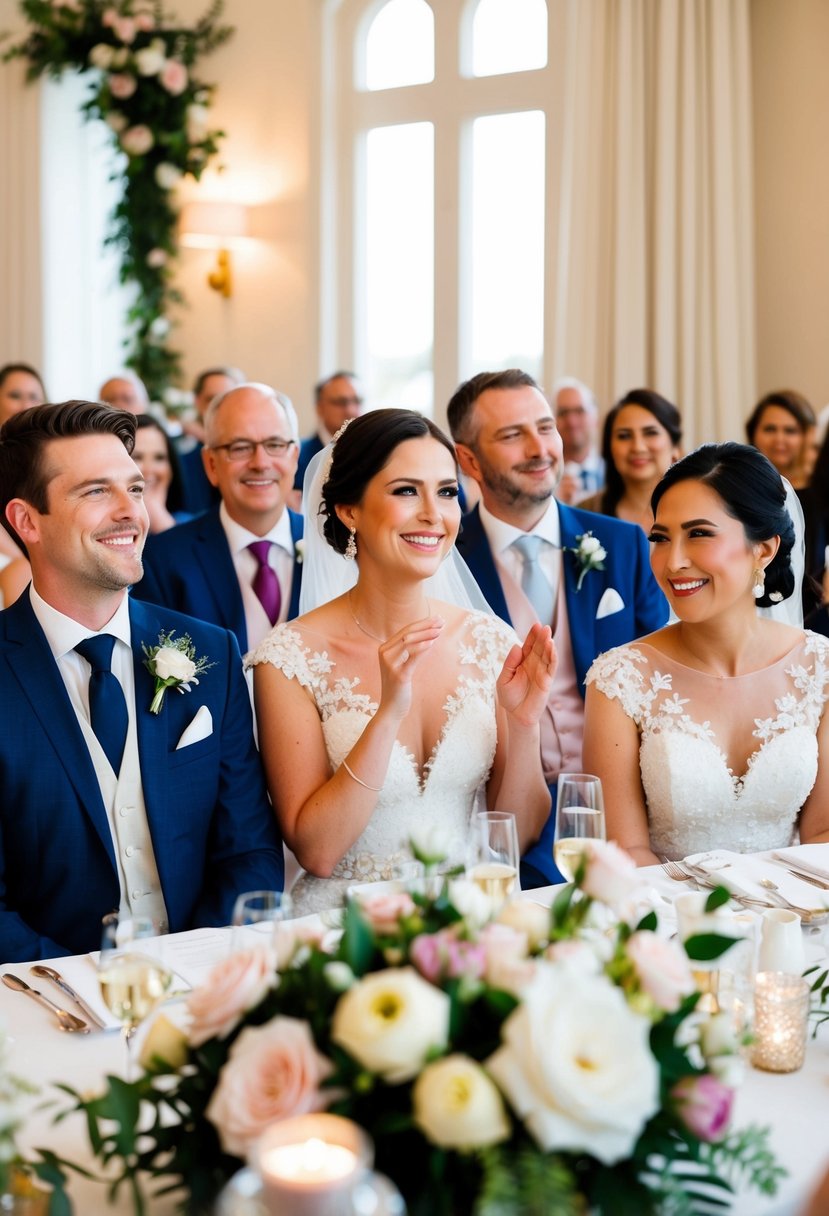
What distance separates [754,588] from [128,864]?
1.53m

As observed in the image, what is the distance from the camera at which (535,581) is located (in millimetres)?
4074

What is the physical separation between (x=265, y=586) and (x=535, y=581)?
87cm

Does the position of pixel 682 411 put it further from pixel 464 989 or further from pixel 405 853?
pixel 464 989

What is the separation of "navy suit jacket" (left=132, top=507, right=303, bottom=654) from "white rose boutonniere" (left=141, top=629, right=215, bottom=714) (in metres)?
1.44

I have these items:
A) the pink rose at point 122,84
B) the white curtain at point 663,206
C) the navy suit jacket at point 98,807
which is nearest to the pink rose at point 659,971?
the navy suit jacket at point 98,807

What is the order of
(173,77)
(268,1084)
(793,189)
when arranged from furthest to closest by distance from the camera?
(173,77) → (793,189) → (268,1084)

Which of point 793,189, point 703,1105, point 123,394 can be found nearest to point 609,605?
point 703,1105

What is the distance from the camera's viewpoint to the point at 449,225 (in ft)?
27.2

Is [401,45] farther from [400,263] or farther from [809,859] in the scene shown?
[809,859]

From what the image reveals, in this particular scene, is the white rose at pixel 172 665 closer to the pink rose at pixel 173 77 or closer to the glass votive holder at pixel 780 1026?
the glass votive holder at pixel 780 1026

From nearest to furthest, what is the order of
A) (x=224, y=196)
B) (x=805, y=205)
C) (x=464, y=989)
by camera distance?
(x=464, y=989), (x=805, y=205), (x=224, y=196)

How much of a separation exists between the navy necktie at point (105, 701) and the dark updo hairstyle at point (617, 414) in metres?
2.98

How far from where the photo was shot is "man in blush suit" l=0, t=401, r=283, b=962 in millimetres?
2539

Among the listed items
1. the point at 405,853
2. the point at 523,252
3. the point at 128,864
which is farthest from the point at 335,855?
the point at 523,252
